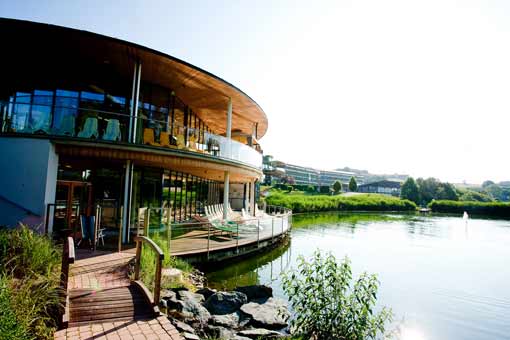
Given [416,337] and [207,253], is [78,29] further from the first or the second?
[416,337]

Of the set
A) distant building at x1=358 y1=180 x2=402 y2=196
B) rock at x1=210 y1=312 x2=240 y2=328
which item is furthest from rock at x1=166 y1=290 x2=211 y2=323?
distant building at x1=358 y1=180 x2=402 y2=196

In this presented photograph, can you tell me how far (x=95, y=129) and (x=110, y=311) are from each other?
7.47 meters

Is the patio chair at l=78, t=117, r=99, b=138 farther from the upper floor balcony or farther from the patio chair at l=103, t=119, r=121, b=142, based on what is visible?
the patio chair at l=103, t=119, r=121, b=142

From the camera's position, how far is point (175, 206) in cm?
1741

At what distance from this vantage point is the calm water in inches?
340

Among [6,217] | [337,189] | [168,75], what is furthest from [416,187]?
[6,217]

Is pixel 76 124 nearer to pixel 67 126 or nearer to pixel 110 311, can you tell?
pixel 67 126

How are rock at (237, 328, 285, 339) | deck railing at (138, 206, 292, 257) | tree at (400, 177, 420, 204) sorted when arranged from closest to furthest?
1. rock at (237, 328, 285, 339)
2. deck railing at (138, 206, 292, 257)
3. tree at (400, 177, 420, 204)

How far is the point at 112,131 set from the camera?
11.6 m

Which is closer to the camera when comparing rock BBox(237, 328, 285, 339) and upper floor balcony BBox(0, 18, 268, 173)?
rock BBox(237, 328, 285, 339)

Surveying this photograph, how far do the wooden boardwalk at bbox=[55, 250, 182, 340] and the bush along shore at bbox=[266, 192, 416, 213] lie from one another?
34578mm

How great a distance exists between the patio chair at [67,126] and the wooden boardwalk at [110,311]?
17.3 ft

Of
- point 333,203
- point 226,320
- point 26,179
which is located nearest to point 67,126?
point 26,179

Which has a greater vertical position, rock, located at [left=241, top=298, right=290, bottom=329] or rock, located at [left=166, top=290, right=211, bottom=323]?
rock, located at [left=166, top=290, right=211, bottom=323]
